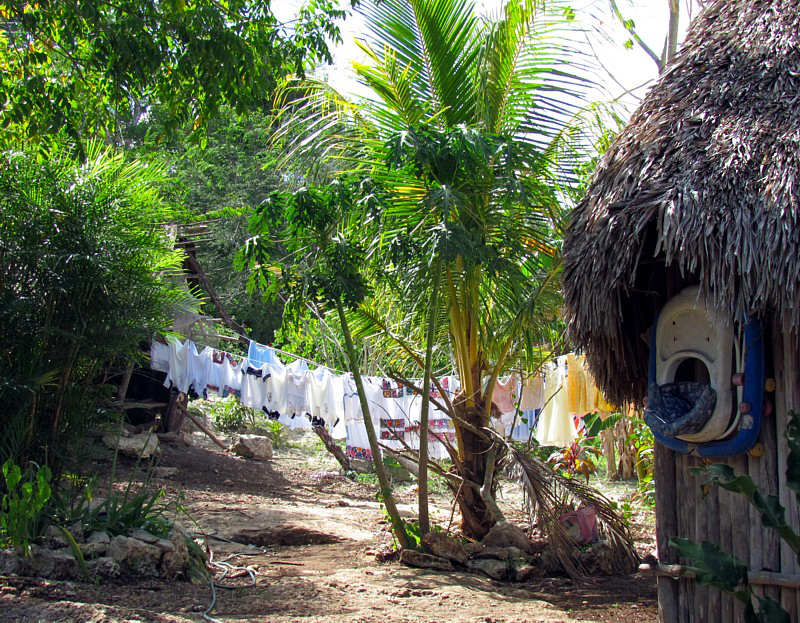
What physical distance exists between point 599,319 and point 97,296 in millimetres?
4049

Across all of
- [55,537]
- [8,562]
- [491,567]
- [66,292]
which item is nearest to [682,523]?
[491,567]

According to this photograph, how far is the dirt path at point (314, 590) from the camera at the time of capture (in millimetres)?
4734

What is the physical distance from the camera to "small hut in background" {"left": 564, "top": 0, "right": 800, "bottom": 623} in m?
3.84

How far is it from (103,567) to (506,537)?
11.3 feet

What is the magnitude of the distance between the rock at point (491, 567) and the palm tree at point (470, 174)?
0.50m

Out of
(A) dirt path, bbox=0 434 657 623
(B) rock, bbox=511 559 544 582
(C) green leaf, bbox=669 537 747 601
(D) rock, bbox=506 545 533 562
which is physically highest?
(C) green leaf, bbox=669 537 747 601

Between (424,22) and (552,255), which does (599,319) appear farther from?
(424,22)

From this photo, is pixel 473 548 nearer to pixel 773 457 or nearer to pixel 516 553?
pixel 516 553

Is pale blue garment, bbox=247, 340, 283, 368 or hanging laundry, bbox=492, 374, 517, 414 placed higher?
pale blue garment, bbox=247, 340, 283, 368

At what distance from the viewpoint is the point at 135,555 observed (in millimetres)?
5457

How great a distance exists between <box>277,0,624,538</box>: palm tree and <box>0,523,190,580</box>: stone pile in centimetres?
223

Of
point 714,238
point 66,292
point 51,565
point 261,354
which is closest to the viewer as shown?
point 714,238

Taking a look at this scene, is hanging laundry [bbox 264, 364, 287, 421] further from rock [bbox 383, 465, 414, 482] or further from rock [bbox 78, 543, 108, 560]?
rock [bbox 78, 543, 108, 560]

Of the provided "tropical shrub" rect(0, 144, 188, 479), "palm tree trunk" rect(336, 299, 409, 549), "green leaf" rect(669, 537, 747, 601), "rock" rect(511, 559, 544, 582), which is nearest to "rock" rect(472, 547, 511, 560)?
"rock" rect(511, 559, 544, 582)
